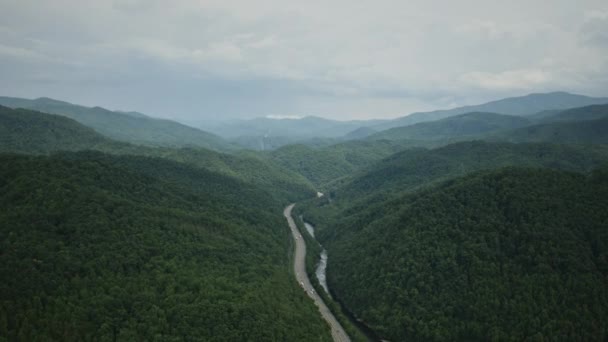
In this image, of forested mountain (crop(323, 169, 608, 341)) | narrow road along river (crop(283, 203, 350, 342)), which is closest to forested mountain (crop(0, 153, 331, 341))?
narrow road along river (crop(283, 203, 350, 342))

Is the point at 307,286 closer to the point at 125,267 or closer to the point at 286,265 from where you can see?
the point at 286,265

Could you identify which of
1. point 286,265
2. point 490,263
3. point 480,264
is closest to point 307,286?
point 286,265

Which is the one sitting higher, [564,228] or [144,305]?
[564,228]

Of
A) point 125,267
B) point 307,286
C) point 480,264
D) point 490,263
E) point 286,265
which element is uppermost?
point 125,267

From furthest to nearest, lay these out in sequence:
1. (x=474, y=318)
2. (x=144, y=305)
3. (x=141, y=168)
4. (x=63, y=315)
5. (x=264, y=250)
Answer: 1. (x=141, y=168)
2. (x=264, y=250)
3. (x=474, y=318)
4. (x=144, y=305)
5. (x=63, y=315)

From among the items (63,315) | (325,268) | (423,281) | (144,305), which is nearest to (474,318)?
(423,281)

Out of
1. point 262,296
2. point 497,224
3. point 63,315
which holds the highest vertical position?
point 497,224

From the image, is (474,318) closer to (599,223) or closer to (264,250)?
(599,223)
